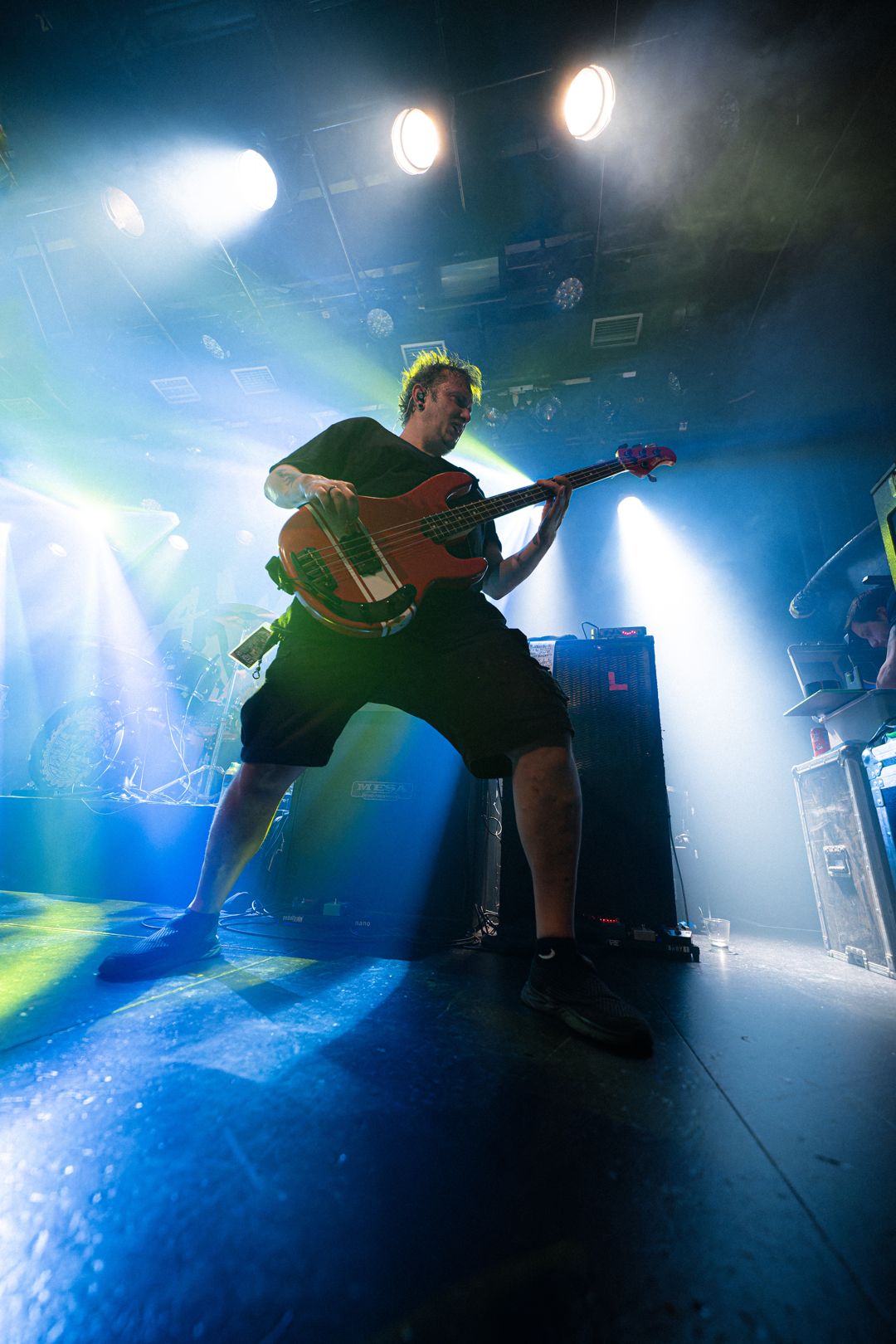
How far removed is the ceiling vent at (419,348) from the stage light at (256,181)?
5.56 feet

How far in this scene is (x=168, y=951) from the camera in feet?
4.86

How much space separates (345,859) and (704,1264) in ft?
7.45

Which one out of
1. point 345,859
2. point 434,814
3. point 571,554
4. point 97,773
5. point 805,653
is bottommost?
point 345,859

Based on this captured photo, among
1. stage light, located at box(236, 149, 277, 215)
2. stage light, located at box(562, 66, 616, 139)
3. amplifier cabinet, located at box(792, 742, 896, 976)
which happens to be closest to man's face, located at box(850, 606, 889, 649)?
amplifier cabinet, located at box(792, 742, 896, 976)

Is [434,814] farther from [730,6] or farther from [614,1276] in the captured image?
[730,6]

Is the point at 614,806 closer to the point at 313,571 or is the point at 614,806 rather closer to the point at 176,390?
the point at 313,571

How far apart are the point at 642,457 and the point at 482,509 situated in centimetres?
117

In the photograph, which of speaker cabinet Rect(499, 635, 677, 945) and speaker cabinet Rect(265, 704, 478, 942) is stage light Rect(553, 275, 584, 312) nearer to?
speaker cabinet Rect(499, 635, 677, 945)

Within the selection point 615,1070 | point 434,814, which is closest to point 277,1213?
point 615,1070

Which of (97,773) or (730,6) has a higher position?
(730,6)

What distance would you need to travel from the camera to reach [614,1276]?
466mm

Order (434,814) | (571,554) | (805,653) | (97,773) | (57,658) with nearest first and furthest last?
(434,814)
(805,653)
(97,773)
(57,658)
(571,554)

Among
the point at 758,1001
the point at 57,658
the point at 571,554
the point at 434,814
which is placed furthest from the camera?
the point at 571,554

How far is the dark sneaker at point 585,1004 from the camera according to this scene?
103 centimetres
